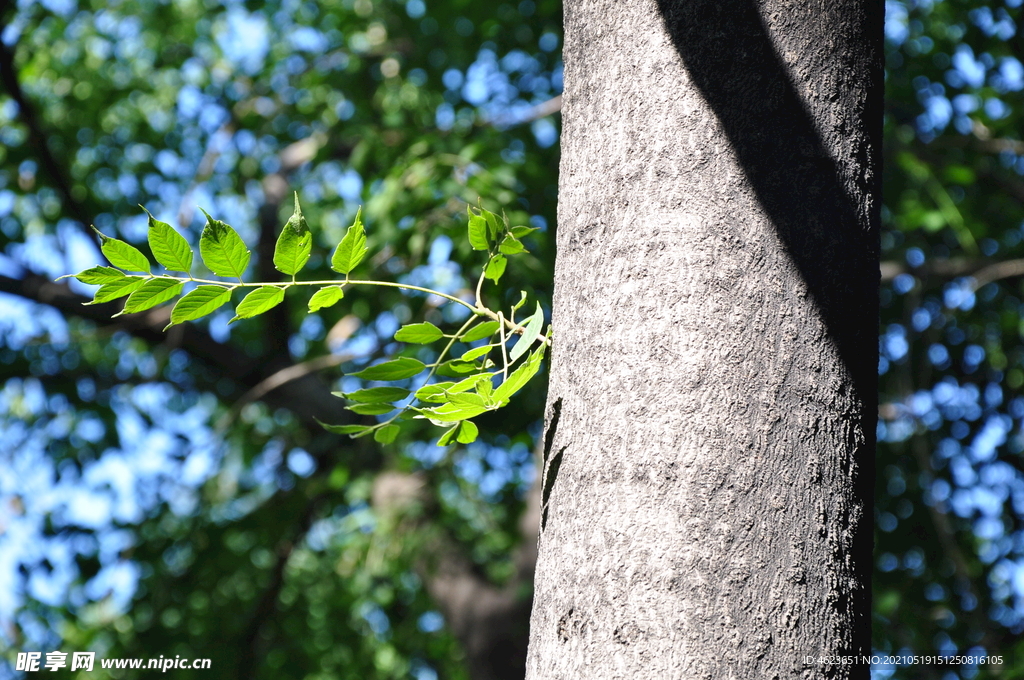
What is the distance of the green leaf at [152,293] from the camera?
91 cm

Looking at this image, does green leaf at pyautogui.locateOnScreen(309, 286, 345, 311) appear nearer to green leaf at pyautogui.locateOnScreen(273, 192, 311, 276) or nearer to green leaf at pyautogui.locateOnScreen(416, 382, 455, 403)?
green leaf at pyautogui.locateOnScreen(273, 192, 311, 276)

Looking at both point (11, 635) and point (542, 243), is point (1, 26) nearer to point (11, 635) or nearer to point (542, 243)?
point (542, 243)

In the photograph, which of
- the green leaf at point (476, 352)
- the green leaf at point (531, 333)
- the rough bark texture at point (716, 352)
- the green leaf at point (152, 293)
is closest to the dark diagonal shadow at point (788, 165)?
the rough bark texture at point (716, 352)

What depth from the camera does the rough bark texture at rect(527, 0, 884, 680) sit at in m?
0.69

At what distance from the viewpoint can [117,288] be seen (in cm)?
91

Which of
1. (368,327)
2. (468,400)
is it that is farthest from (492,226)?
(368,327)

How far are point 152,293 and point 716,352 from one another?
2.17 feet

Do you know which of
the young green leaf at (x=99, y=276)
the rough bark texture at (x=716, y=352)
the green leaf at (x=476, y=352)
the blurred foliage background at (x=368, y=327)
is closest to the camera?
the rough bark texture at (x=716, y=352)

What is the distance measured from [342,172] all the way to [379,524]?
2756 mm

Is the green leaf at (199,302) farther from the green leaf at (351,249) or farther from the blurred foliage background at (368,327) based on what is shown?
the blurred foliage background at (368,327)

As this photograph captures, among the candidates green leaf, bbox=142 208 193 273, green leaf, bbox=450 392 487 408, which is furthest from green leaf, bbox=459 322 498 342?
green leaf, bbox=142 208 193 273

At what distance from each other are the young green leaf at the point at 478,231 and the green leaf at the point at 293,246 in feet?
0.68

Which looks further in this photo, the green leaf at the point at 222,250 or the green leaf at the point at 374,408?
the green leaf at the point at 374,408

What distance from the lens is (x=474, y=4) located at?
380 centimetres
